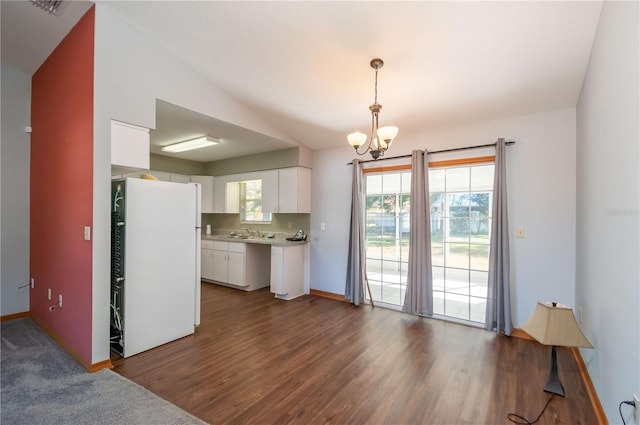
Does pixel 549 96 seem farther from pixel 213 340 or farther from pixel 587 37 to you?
pixel 213 340

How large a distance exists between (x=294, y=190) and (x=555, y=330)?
12.2 feet

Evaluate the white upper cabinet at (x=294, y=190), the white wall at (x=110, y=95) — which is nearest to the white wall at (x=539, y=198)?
the white upper cabinet at (x=294, y=190)

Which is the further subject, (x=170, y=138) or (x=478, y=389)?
(x=170, y=138)

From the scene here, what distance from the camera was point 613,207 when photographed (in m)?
1.66

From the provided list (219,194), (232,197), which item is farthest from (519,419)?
(219,194)

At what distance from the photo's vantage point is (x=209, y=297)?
15.3 ft

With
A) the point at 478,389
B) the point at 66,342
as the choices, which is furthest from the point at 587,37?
the point at 66,342

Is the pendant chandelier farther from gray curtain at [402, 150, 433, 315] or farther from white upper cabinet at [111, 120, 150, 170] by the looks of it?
white upper cabinet at [111, 120, 150, 170]

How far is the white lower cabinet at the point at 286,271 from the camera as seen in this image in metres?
4.57

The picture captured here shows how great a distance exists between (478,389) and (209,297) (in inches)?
154

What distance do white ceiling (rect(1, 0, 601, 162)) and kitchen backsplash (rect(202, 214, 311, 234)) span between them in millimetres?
2199

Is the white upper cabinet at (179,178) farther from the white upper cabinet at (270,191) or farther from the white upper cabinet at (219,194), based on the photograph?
the white upper cabinet at (270,191)

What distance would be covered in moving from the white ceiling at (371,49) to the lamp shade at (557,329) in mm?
2088

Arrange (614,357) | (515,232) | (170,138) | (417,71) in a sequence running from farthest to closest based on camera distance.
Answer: (170,138), (515,232), (417,71), (614,357)
